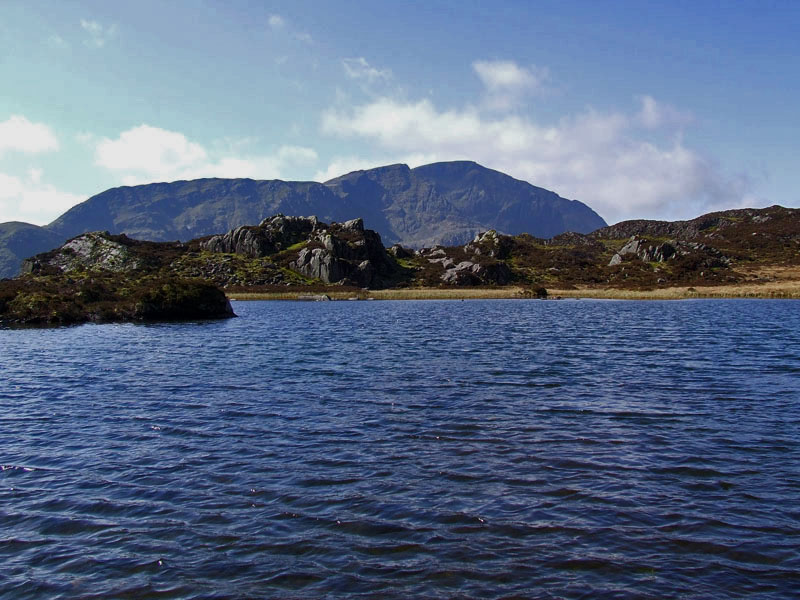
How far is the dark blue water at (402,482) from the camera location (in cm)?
952

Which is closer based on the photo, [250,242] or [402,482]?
[402,482]

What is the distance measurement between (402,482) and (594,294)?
11422cm

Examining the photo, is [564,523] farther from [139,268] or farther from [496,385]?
[139,268]

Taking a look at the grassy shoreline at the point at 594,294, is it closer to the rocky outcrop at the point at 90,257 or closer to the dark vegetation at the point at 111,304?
the rocky outcrop at the point at 90,257

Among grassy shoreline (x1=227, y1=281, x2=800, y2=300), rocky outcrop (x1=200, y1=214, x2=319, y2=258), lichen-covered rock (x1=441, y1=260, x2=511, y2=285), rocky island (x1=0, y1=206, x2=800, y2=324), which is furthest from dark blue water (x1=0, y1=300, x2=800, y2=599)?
rocky outcrop (x1=200, y1=214, x2=319, y2=258)

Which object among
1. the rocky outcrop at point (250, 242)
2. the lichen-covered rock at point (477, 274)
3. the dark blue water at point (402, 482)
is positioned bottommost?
the dark blue water at point (402, 482)

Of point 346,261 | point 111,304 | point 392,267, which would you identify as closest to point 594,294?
point 346,261

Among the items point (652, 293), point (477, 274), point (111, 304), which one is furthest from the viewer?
point (477, 274)

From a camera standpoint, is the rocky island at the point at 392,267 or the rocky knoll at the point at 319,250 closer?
the rocky island at the point at 392,267

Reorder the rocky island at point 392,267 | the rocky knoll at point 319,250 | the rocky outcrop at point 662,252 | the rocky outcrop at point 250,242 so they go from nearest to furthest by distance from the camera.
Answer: the rocky island at point 392,267 → the rocky knoll at point 319,250 → the rocky outcrop at point 662,252 → the rocky outcrop at point 250,242

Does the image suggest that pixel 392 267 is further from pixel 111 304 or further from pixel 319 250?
pixel 111 304

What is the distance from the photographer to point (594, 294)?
12000cm

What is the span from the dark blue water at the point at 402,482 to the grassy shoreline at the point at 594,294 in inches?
3501

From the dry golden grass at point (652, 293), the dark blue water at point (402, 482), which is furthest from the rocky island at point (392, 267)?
the dark blue water at point (402, 482)
